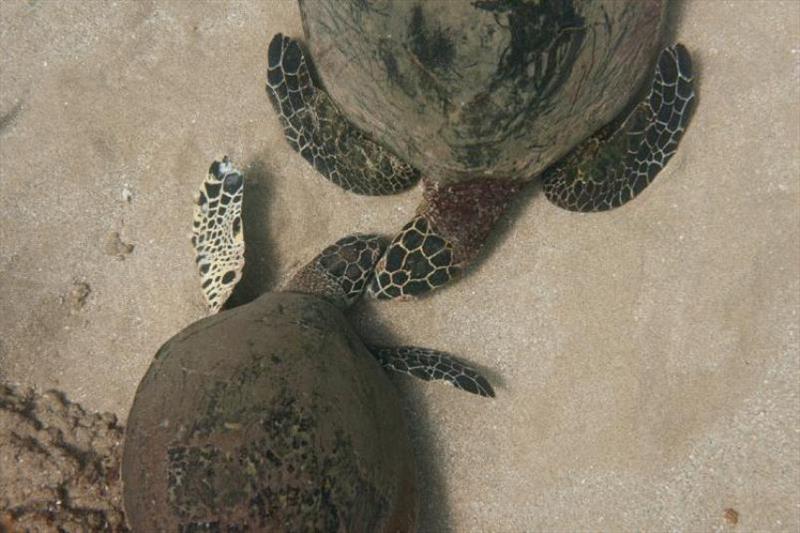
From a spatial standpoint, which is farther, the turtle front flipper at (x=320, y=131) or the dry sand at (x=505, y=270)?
the turtle front flipper at (x=320, y=131)

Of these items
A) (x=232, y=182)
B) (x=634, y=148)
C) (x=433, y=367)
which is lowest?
(x=433, y=367)

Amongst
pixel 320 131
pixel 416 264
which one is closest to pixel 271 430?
pixel 416 264

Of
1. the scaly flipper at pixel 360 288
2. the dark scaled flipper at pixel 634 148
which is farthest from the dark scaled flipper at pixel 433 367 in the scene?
the dark scaled flipper at pixel 634 148

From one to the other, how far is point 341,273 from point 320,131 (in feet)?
2.96

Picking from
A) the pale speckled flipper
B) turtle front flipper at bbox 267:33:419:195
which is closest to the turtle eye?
the pale speckled flipper

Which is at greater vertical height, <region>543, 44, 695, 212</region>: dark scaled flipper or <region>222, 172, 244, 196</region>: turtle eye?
<region>222, 172, 244, 196</region>: turtle eye

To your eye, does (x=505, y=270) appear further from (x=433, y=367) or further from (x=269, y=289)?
(x=269, y=289)

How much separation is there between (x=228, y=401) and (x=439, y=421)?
1.49 meters

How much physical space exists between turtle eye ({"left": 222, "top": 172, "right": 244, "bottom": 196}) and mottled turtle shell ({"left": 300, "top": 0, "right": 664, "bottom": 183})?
77 centimetres

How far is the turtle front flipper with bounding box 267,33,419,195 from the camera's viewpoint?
3529mm

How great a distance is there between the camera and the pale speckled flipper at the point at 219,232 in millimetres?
3424

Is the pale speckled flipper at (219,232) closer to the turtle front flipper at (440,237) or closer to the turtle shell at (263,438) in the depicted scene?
the turtle shell at (263,438)

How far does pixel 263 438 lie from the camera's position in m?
2.29

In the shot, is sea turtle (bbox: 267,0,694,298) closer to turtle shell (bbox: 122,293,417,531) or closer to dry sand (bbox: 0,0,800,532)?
dry sand (bbox: 0,0,800,532)
